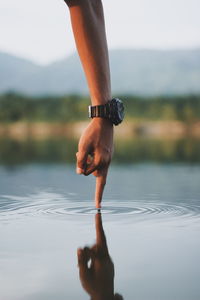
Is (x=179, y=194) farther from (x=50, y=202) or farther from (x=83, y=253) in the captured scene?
(x=83, y=253)

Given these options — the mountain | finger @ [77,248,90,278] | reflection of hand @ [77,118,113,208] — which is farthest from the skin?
the mountain

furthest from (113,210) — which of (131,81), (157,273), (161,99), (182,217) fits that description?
(131,81)

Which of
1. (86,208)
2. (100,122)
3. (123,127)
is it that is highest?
(123,127)

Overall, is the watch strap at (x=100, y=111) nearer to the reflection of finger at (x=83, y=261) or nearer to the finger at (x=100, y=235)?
the reflection of finger at (x=83, y=261)

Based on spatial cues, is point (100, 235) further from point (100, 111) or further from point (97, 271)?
point (100, 111)

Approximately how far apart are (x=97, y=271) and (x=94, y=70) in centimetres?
66

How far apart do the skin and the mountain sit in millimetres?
108625

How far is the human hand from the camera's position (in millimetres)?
2064

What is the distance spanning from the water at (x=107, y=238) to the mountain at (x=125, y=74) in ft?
348

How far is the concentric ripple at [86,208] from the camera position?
3.75 meters

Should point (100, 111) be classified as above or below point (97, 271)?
above

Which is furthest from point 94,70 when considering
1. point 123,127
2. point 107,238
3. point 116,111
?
point 123,127

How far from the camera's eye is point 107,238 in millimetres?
3020

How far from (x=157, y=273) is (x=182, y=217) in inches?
52.8
